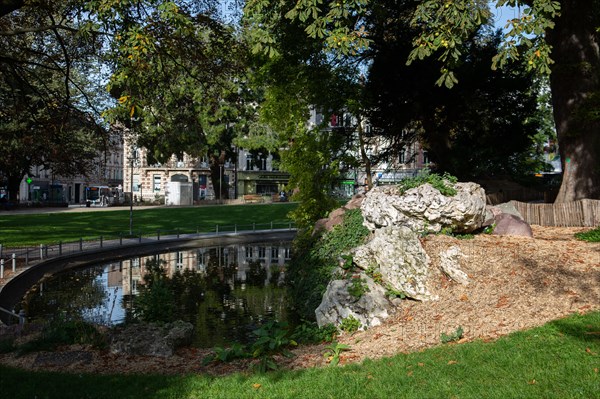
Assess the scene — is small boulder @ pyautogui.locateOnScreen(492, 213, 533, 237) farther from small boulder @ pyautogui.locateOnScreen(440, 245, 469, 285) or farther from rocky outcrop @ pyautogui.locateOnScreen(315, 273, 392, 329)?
rocky outcrop @ pyautogui.locateOnScreen(315, 273, 392, 329)

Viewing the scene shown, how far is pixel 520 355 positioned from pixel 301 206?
14.9m

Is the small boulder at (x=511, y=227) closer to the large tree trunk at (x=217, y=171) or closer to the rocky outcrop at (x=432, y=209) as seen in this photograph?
the rocky outcrop at (x=432, y=209)

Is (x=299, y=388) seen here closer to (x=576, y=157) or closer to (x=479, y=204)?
(x=479, y=204)

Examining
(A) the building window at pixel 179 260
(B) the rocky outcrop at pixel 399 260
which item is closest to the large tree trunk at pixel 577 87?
(B) the rocky outcrop at pixel 399 260

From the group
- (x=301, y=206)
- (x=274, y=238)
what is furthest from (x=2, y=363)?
(x=274, y=238)

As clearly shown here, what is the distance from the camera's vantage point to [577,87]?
18281 mm

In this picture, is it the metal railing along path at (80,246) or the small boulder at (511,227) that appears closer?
the small boulder at (511,227)

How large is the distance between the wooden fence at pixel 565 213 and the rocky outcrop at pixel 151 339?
39.6 ft

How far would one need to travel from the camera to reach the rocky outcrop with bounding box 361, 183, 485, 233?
12977mm

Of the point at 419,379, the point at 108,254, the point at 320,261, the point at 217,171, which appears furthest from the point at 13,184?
→ the point at 419,379

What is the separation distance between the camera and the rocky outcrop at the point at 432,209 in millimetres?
12977

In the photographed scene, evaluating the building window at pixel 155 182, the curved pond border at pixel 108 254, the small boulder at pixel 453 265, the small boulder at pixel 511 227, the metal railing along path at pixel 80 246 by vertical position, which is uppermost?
the building window at pixel 155 182

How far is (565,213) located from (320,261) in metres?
7.62

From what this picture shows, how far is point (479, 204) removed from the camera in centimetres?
1331
